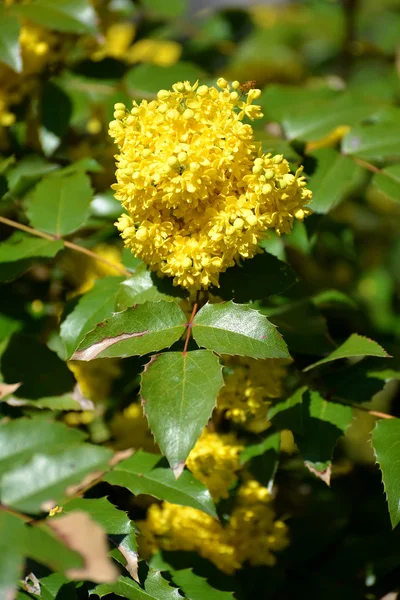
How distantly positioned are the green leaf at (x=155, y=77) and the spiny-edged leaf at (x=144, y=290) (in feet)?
2.30

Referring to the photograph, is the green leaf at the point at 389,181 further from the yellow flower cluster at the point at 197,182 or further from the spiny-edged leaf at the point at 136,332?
the spiny-edged leaf at the point at 136,332

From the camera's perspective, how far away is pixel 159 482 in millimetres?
1332

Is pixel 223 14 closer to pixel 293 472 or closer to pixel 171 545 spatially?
pixel 293 472

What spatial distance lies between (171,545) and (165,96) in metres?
0.93

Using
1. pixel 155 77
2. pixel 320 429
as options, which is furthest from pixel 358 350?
pixel 155 77

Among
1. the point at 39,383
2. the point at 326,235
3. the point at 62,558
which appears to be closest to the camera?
the point at 62,558

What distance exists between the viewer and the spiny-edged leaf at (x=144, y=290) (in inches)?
52.6

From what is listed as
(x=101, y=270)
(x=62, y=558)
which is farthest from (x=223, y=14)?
(x=62, y=558)

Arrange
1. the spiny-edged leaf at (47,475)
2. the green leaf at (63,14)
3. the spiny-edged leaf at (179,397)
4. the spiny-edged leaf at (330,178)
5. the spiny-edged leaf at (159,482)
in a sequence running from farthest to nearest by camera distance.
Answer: the green leaf at (63,14)
the spiny-edged leaf at (330,178)
the spiny-edged leaf at (159,482)
the spiny-edged leaf at (179,397)
the spiny-edged leaf at (47,475)

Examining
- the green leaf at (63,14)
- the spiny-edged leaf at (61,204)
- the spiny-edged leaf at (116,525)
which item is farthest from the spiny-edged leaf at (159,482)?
the green leaf at (63,14)

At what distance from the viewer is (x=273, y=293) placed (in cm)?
131

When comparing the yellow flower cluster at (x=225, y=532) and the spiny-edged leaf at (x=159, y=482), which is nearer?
the spiny-edged leaf at (x=159, y=482)

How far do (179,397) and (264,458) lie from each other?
405mm

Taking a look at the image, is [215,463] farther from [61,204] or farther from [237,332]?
[61,204]
